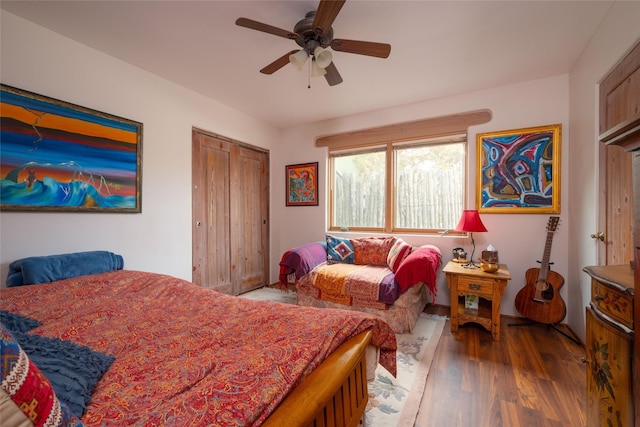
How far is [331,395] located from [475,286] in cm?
211

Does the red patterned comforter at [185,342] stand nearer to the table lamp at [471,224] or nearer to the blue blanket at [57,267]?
the blue blanket at [57,267]

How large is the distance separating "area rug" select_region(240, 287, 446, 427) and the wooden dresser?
821 millimetres

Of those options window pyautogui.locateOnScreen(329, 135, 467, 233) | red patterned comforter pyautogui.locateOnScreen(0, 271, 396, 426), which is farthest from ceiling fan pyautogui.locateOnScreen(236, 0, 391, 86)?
window pyautogui.locateOnScreen(329, 135, 467, 233)

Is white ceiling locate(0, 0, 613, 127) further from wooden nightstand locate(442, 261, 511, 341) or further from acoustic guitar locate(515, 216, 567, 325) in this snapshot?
wooden nightstand locate(442, 261, 511, 341)

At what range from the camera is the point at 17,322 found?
1.20 metres

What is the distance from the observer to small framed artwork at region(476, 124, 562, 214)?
2.68m

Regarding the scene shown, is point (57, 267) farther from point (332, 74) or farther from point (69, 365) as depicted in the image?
point (332, 74)

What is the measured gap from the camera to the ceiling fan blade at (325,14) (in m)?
1.39

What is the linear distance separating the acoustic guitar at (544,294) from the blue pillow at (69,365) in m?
3.27

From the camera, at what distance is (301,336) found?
105cm

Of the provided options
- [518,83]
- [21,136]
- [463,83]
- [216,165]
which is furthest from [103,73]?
[518,83]

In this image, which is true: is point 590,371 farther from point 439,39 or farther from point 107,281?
point 107,281

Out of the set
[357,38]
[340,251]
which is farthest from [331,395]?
[340,251]

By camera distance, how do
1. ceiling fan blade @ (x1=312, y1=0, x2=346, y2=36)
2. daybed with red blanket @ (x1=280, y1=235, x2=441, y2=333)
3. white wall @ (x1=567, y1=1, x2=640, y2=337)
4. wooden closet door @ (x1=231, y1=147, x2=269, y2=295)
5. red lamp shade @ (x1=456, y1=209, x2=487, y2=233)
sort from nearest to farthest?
ceiling fan blade @ (x1=312, y1=0, x2=346, y2=36) → white wall @ (x1=567, y1=1, x2=640, y2=337) → daybed with red blanket @ (x1=280, y1=235, x2=441, y2=333) → red lamp shade @ (x1=456, y1=209, x2=487, y2=233) → wooden closet door @ (x1=231, y1=147, x2=269, y2=295)
